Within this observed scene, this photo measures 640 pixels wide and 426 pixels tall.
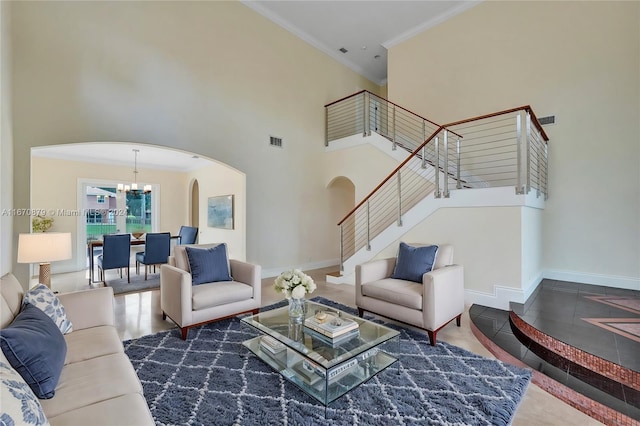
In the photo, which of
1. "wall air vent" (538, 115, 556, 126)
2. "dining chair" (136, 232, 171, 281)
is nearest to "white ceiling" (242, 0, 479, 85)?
"wall air vent" (538, 115, 556, 126)

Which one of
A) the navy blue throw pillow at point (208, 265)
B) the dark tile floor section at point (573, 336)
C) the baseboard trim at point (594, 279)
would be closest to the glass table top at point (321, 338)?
the navy blue throw pillow at point (208, 265)

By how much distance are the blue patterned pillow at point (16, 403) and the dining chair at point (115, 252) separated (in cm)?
484

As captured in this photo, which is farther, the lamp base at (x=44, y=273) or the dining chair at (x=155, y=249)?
the dining chair at (x=155, y=249)

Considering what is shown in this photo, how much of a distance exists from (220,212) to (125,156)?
2.65m

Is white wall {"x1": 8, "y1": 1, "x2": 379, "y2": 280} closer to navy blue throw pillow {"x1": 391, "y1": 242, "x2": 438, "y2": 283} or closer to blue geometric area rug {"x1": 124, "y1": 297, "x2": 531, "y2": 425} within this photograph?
blue geometric area rug {"x1": 124, "y1": 297, "x2": 531, "y2": 425}

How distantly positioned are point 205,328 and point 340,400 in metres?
1.84

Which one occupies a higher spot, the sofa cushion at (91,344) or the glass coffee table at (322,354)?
the sofa cushion at (91,344)

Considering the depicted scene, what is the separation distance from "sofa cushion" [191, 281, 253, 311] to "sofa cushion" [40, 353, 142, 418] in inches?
47.9

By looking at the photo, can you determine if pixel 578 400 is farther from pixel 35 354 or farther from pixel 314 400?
pixel 35 354

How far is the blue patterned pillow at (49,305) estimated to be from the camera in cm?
193

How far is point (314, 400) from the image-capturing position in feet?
6.46

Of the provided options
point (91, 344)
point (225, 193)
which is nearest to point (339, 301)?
point (91, 344)

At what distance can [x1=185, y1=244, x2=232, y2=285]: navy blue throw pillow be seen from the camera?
334 cm

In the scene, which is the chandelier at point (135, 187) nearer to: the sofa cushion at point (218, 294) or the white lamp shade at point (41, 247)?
the white lamp shade at point (41, 247)
